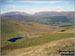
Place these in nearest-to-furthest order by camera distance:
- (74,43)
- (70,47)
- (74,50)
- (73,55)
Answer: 1. (73,55)
2. (74,50)
3. (70,47)
4. (74,43)

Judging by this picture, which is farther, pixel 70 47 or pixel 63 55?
pixel 70 47

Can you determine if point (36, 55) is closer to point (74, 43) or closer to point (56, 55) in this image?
point (56, 55)

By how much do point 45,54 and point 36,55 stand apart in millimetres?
3107

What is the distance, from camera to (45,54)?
3409cm

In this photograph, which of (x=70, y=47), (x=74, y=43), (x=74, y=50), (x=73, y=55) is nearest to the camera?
(x=73, y=55)

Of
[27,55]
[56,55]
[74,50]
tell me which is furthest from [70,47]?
[27,55]

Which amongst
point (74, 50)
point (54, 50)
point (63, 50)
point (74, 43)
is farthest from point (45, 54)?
point (74, 43)

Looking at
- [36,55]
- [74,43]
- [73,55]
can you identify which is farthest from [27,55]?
[74,43]

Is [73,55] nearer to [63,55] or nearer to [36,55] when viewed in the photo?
[63,55]

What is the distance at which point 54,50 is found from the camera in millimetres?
36719

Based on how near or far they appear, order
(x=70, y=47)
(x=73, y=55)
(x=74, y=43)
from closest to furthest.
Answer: (x=73, y=55)
(x=70, y=47)
(x=74, y=43)

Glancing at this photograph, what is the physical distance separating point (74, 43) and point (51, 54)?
13181mm

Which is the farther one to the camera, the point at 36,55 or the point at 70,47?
the point at 70,47

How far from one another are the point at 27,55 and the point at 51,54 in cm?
809
